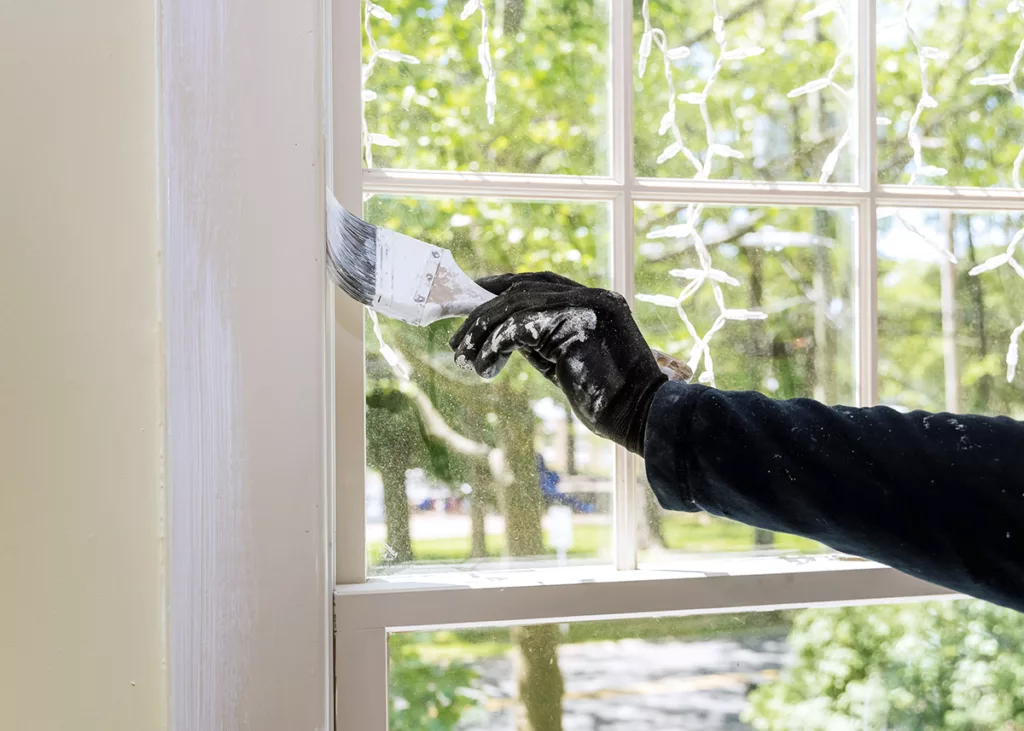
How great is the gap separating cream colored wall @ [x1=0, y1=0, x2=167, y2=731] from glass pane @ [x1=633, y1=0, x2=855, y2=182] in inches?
21.9

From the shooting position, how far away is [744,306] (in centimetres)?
94

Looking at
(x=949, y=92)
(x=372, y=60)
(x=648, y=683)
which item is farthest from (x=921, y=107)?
(x=648, y=683)

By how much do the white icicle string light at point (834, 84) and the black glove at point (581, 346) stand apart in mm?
444

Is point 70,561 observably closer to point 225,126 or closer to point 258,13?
point 225,126

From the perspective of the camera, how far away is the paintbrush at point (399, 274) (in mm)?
665

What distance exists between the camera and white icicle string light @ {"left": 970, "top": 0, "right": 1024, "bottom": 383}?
0.99m

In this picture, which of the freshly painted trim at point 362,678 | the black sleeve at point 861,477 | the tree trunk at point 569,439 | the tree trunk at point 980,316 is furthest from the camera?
the tree trunk at point 980,316

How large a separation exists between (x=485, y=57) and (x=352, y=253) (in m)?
0.34

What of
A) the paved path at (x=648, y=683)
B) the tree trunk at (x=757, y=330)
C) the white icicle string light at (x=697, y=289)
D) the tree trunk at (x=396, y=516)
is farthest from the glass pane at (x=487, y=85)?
the paved path at (x=648, y=683)

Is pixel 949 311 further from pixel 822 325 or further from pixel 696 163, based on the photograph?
pixel 696 163

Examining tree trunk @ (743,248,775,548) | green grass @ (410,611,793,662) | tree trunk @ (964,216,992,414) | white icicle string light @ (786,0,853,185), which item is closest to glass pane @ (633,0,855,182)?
white icicle string light @ (786,0,853,185)

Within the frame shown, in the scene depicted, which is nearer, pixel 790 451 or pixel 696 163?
pixel 790 451

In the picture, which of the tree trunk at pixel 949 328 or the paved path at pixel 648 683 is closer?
the paved path at pixel 648 683

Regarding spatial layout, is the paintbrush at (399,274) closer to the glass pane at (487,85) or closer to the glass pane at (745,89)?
the glass pane at (487,85)
